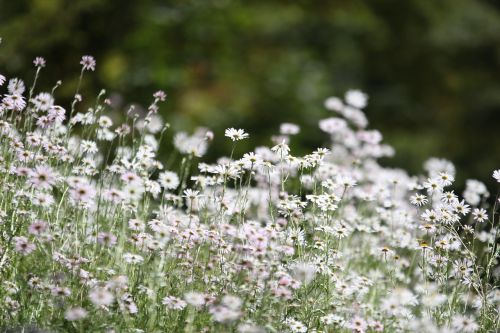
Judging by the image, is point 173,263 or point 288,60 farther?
point 288,60

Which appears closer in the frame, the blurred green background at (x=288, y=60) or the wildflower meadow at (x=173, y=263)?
the wildflower meadow at (x=173, y=263)

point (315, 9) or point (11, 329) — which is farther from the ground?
point (315, 9)

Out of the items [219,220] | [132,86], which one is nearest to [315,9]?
[132,86]

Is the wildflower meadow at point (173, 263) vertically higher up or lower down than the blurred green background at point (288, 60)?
lower down

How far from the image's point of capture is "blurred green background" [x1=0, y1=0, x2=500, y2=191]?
685 cm

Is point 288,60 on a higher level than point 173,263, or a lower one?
higher

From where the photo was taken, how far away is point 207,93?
277 inches

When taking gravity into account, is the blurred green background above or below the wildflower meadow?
above

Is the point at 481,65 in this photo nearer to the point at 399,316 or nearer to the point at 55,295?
the point at 399,316

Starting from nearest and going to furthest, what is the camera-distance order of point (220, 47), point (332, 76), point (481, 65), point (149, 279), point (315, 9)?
point (149, 279)
point (220, 47)
point (332, 76)
point (315, 9)
point (481, 65)

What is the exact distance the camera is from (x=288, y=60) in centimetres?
773

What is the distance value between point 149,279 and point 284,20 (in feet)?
20.6

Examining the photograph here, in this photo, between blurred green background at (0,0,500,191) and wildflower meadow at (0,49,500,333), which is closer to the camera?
wildflower meadow at (0,49,500,333)

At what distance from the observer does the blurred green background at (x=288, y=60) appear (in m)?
6.85
